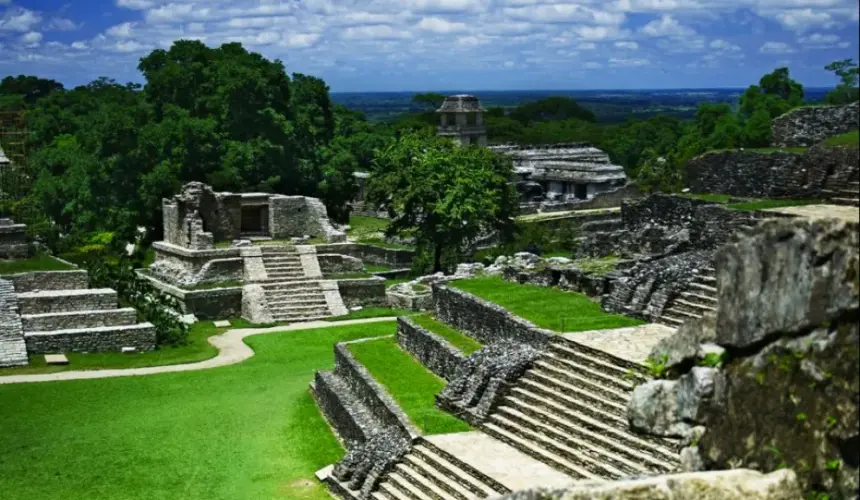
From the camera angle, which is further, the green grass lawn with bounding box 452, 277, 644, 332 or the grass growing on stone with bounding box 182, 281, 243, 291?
the grass growing on stone with bounding box 182, 281, 243, 291

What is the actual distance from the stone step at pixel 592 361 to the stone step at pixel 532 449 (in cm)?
132

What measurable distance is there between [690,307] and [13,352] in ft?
46.3

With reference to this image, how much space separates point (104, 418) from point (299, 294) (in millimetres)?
11545

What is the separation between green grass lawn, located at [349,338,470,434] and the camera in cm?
1741

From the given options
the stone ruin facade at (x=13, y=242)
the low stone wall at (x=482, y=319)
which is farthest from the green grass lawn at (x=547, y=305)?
the stone ruin facade at (x=13, y=242)

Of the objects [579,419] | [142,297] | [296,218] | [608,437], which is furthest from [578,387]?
[296,218]

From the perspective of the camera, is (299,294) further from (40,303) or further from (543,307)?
(543,307)

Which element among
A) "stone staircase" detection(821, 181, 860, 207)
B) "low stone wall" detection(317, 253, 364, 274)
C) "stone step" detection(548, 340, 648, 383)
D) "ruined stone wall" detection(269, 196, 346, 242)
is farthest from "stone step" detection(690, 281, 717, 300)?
"ruined stone wall" detection(269, 196, 346, 242)

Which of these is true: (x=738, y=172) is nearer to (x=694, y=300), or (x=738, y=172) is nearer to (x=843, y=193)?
(x=694, y=300)

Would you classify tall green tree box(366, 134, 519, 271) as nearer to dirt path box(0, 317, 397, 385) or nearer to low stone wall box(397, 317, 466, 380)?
dirt path box(0, 317, 397, 385)

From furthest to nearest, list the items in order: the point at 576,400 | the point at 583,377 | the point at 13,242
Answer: the point at 13,242
the point at 583,377
the point at 576,400

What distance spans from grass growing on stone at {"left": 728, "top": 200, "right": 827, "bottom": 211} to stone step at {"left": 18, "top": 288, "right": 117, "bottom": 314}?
14290 mm

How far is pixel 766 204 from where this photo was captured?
19.7 meters

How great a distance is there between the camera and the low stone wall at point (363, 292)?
109 feet
